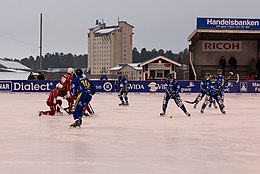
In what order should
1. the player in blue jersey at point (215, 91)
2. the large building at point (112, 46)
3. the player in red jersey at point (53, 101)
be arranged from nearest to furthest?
1. the player in red jersey at point (53, 101)
2. the player in blue jersey at point (215, 91)
3. the large building at point (112, 46)

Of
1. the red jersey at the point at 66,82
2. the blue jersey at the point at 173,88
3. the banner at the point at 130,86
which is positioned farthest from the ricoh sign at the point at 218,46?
the red jersey at the point at 66,82

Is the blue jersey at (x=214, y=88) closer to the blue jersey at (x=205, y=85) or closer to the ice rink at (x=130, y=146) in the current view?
the blue jersey at (x=205, y=85)

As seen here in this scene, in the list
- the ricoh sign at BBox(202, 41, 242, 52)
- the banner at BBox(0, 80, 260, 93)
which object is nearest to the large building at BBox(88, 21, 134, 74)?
the ricoh sign at BBox(202, 41, 242, 52)

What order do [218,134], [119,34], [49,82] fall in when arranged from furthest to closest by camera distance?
[119,34] → [49,82] → [218,134]

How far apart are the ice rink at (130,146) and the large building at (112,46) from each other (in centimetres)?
8678

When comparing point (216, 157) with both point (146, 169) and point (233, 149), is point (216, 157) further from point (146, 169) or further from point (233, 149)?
point (146, 169)

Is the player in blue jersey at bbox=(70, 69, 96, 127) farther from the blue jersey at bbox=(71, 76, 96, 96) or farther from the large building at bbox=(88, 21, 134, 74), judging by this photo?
the large building at bbox=(88, 21, 134, 74)

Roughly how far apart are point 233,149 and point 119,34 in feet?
312

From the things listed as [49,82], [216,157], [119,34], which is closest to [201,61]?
[49,82]

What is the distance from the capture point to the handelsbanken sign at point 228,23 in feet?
120

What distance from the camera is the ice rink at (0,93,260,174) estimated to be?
6198 millimetres

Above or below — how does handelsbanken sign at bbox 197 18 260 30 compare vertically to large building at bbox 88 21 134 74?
below

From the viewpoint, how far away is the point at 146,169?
6086mm

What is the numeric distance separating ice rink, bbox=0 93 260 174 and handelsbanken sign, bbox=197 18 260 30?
24.3 meters
